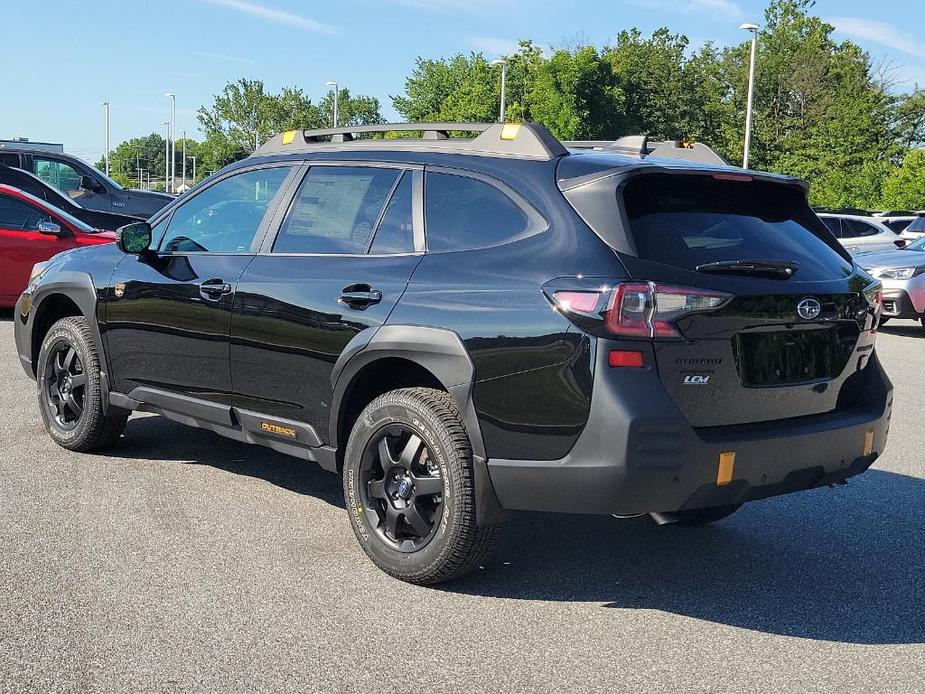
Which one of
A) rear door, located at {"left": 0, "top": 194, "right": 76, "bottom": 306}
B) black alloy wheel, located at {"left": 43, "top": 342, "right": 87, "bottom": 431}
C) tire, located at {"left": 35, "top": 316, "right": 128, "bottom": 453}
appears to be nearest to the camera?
tire, located at {"left": 35, "top": 316, "right": 128, "bottom": 453}

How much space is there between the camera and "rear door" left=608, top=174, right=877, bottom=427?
13.0ft

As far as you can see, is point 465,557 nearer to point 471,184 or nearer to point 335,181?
point 471,184

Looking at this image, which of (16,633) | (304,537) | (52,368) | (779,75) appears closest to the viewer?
(16,633)

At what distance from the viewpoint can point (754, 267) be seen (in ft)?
13.6

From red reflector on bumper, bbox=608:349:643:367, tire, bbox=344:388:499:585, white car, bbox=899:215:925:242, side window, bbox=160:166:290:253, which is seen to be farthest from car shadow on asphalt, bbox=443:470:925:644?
white car, bbox=899:215:925:242

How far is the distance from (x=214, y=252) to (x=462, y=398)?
6.41 feet

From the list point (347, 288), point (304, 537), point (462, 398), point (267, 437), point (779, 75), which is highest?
point (779, 75)

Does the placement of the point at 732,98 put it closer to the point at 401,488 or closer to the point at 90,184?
the point at 90,184

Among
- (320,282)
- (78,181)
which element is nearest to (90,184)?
(78,181)

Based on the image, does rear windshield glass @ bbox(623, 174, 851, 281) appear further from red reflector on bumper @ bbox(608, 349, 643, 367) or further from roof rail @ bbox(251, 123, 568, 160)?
roof rail @ bbox(251, 123, 568, 160)

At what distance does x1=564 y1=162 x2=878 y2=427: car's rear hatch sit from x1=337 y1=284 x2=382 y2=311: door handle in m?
0.93

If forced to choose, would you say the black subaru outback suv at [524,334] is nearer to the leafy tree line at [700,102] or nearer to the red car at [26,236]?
the red car at [26,236]

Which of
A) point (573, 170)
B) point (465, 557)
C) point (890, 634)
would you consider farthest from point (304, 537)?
point (890, 634)

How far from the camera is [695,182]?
170 inches
